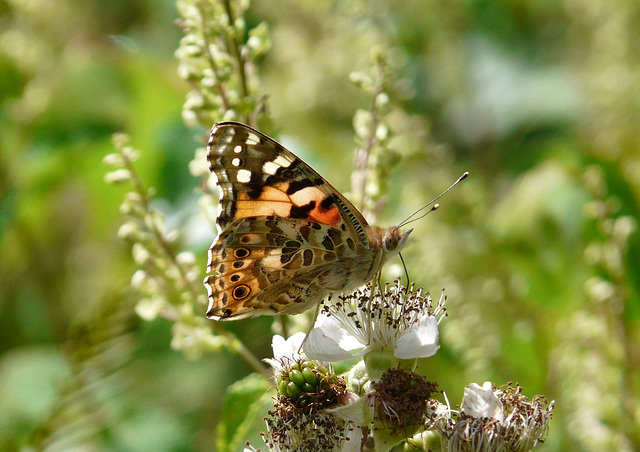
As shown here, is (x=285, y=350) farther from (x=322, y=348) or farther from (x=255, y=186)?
(x=255, y=186)

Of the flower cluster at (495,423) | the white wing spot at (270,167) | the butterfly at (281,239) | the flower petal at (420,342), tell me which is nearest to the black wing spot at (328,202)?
the butterfly at (281,239)

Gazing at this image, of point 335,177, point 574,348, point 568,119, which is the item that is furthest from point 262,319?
point 568,119

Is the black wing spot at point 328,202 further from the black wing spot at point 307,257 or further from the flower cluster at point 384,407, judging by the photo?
the flower cluster at point 384,407

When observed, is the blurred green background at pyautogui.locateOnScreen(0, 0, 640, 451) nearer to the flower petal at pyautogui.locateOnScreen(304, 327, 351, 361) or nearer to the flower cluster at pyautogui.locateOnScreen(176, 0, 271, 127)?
the flower cluster at pyautogui.locateOnScreen(176, 0, 271, 127)

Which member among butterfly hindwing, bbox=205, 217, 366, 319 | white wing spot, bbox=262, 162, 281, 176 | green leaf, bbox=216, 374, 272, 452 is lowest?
green leaf, bbox=216, 374, 272, 452

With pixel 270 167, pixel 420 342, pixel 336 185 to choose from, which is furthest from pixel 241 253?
pixel 336 185

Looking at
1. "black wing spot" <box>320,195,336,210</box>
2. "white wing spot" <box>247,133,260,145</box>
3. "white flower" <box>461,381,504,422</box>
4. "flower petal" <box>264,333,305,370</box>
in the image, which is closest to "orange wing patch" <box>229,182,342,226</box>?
"black wing spot" <box>320,195,336,210</box>

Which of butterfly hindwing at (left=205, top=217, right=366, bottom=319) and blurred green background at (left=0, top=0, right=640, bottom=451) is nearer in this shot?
butterfly hindwing at (left=205, top=217, right=366, bottom=319)

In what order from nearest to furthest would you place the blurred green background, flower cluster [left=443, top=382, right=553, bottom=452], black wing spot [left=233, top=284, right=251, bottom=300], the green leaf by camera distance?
1. flower cluster [left=443, top=382, right=553, bottom=452]
2. the green leaf
3. black wing spot [left=233, top=284, right=251, bottom=300]
4. the blurred green background
